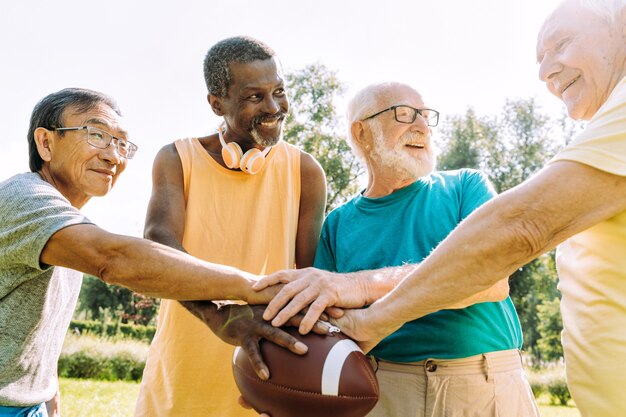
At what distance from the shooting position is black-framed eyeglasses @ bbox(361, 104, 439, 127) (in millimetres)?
3613

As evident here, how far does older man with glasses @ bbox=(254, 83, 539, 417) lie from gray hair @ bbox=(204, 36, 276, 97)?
92cm

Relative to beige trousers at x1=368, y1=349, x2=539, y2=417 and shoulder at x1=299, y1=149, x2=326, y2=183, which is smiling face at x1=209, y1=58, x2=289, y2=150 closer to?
shoulder at x1=299, y1=149, x2=326, y2=183

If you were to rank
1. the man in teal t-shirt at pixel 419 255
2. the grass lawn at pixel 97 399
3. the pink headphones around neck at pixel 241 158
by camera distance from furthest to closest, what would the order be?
the grass lawn at pixel 97 399, the pink headphones around neck at pixel 241 158, the man in teal t-shirt at pixel 419 255

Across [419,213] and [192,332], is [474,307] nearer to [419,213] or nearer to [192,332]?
[419,213]

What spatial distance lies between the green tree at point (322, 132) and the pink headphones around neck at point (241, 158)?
2260 centimetres

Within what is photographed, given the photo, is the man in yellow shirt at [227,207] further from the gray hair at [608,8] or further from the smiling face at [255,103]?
the gray hair at [608,8]

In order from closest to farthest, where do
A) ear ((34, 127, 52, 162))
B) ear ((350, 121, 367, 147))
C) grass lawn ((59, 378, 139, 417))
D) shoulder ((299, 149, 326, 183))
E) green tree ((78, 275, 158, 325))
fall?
ear ((34, 127, 52, 162)) < shoulder ((299, 149, 326, 183)) < ear ((350, 121, 367, 147)) < grass lawn ((59, 378, 139, 417)) < green tree ((78, 275, 158, 325))

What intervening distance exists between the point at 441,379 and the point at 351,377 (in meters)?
0.66

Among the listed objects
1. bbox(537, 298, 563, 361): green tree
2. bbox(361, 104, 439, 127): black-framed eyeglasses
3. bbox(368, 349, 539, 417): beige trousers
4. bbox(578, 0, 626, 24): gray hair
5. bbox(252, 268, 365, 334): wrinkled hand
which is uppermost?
bbox(578, 0, 626, 24): gray hair

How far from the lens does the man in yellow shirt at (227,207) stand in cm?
328

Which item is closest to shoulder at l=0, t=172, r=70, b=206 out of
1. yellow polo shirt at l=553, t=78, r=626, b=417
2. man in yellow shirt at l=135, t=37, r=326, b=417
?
man in yellow shirt at l=135, t=37, r=326, b=417

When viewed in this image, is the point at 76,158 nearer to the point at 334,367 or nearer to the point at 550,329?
the point at 334,367

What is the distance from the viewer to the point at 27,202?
9.07ft

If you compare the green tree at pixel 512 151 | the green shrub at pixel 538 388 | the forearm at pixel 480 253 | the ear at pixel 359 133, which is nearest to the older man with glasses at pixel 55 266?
the forearm at pixel 480 253
